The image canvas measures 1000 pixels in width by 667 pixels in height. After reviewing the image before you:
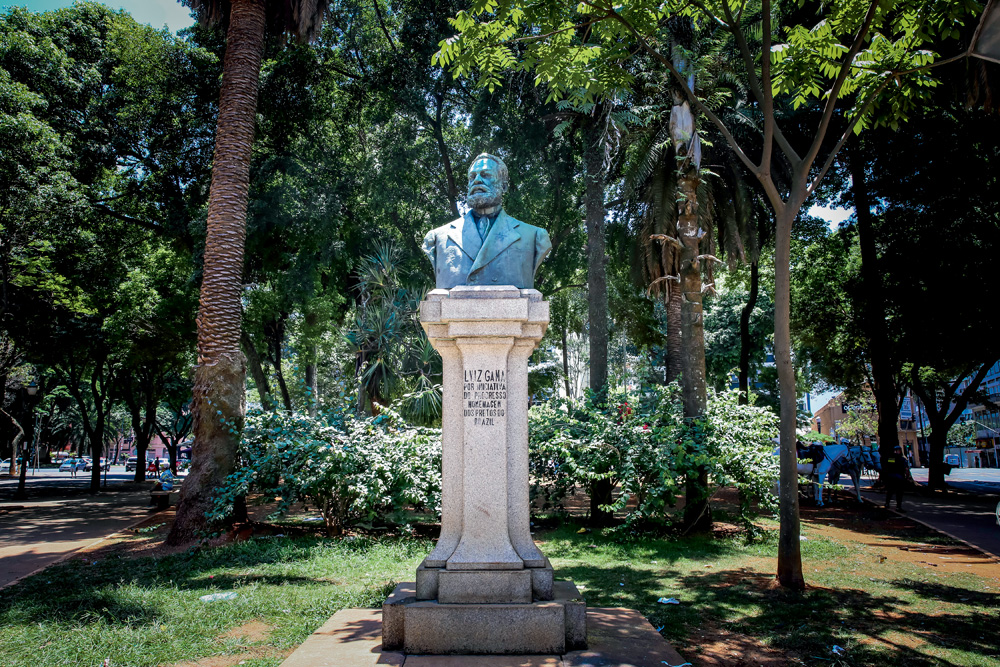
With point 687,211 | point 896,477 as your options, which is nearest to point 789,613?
point 687,211

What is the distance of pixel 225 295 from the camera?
1244 cm

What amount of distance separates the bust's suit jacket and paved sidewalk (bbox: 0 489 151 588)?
7306 mm

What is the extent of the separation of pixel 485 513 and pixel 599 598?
9.09 feet

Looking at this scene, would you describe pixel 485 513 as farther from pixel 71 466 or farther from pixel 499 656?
pixel 71 466

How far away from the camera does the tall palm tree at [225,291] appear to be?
38.3 ft

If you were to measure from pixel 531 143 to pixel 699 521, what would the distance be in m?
12.2

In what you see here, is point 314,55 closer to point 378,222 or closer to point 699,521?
point 378,222

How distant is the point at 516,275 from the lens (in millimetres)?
6125

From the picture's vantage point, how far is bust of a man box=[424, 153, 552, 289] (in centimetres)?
610

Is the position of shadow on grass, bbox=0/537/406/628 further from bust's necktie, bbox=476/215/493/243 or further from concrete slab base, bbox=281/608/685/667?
bust's necktie, bbox=476/215/493/243

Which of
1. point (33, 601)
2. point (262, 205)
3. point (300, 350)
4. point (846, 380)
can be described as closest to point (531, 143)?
point (262, 205)

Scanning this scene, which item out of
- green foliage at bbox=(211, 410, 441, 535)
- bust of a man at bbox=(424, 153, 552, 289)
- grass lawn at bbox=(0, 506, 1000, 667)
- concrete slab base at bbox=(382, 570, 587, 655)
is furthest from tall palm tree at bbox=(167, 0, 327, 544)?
concrete slab base at bbox=(382, 570, 587, 655)

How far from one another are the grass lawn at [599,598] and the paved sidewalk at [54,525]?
2.54ft

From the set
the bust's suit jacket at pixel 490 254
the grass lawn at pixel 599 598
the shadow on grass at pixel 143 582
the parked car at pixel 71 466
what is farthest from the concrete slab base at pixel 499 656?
the parked car at pixel 71 466
